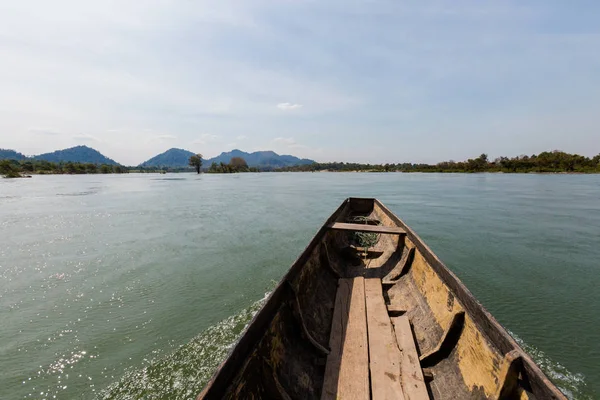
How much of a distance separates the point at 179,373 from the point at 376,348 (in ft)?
12.9

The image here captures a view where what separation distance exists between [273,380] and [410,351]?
2.35 m

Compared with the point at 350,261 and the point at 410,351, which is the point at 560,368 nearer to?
the point at 410,351

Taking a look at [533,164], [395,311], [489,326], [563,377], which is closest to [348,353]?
[395,311]

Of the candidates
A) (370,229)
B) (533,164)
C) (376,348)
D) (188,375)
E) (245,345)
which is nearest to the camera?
(245,345)

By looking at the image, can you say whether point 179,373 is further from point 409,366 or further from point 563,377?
point 563,377

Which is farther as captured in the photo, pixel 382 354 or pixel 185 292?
pixel 185 292

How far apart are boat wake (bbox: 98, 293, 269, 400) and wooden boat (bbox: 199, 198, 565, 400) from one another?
2271 millimetres

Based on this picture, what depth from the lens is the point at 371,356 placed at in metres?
4.35

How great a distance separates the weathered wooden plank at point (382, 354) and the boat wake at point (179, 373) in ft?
10.4

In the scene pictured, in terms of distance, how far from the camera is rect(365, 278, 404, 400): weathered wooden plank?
3.71 metres

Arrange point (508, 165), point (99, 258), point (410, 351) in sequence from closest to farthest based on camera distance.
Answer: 1. point (410, 351)
2. point (99, 258)
3. point (508, 165)

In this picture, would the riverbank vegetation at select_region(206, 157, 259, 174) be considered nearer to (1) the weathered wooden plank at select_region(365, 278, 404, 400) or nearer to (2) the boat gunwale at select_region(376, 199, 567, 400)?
(1) the weathered wooden plank at select_region(365, 278, 404, 400)

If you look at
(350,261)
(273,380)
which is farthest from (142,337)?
(350,261)

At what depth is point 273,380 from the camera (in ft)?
11.2
